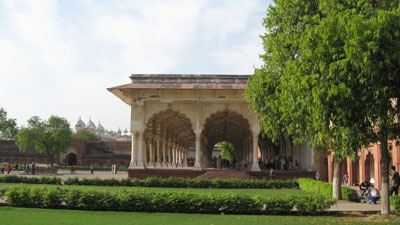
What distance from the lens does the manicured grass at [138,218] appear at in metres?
9.24

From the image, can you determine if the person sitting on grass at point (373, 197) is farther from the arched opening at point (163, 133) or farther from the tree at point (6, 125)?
the tree at point (6, 125)

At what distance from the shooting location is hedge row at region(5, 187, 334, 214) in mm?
10859

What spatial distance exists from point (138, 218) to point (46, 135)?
160 feet

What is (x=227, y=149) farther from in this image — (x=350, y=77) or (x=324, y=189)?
(x=350, y=77)

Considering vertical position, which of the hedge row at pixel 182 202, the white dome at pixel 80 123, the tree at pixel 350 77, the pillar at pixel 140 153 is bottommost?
the hedge row at pixel 182 202

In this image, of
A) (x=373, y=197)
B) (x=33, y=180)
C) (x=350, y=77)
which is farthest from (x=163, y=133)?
(x=350, y=77)

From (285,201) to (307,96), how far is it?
2930 mm

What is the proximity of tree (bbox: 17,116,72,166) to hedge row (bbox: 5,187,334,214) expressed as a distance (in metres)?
46.0

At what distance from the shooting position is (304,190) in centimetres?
1916

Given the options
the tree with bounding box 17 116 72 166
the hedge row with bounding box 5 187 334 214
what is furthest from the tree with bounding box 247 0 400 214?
the tree with bounding box 17 116 72 166

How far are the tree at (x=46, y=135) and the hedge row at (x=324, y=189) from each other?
4169 centimetres

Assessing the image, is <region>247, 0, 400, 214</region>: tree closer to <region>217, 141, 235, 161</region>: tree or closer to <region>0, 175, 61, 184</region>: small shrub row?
<region>0, 175, 61, 184</region>: small shrub row

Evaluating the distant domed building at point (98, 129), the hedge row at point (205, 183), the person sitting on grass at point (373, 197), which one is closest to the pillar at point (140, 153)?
the hedge row at point (205, 183)

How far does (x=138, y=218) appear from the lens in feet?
32.4
